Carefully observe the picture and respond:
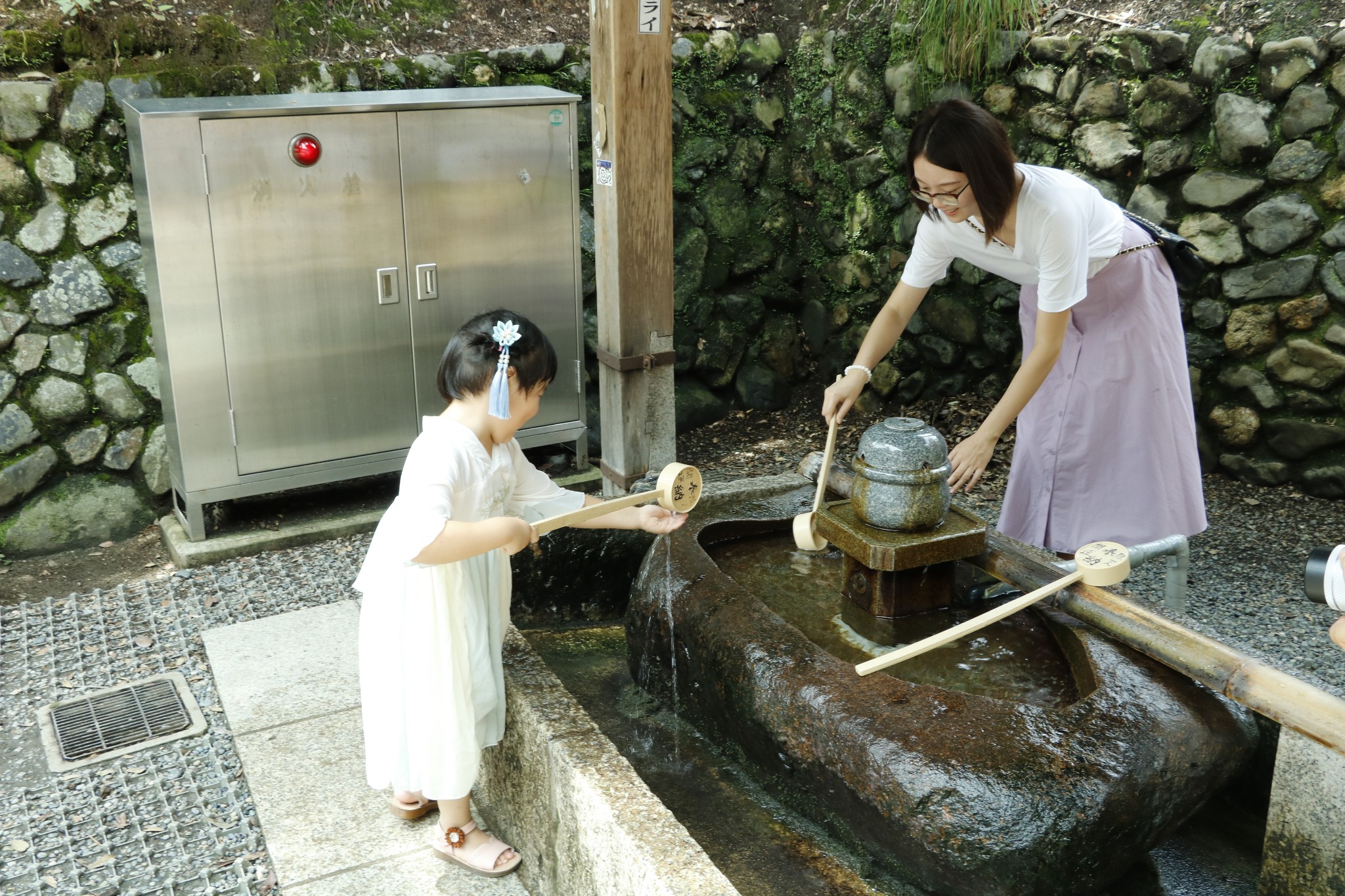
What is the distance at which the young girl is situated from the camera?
2.36 m

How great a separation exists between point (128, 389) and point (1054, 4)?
4385mm

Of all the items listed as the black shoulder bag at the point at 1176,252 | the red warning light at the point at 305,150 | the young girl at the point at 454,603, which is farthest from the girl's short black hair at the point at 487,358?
the red warning light at the point at 305,150

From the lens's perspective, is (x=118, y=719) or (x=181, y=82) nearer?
(x=118, y=719)

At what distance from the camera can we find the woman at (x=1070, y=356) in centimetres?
267

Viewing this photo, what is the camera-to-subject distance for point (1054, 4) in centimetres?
500

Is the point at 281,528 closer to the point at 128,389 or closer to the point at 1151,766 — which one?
the point at 128,389

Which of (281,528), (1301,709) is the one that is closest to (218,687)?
(281,528)

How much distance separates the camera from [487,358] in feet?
7.88

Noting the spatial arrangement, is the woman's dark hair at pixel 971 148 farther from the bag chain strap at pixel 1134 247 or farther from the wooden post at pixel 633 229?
the wooden post at pixel 633 229

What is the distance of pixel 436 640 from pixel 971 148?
163 centimetres

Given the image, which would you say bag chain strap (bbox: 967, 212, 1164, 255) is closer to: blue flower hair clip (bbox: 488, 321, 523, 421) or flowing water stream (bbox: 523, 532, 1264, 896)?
flowing water stream (bbox: 523, 532, 1264, 896)

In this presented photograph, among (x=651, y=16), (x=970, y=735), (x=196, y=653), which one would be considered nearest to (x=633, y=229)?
(x=651, y=16)

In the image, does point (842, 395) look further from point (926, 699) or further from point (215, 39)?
point (215, 39)

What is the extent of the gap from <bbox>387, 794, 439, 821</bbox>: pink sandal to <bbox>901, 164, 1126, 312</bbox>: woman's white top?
6.43 ft
